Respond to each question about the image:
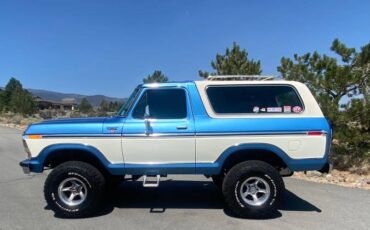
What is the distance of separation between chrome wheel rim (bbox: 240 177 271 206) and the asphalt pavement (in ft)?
1.06

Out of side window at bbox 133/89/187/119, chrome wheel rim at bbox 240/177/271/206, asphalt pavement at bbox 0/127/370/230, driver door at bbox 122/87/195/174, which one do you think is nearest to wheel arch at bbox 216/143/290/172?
chrome wheel rim at bbox 240/177/271/206

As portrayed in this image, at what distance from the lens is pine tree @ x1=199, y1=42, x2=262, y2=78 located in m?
15.7

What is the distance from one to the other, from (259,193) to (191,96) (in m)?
1.88

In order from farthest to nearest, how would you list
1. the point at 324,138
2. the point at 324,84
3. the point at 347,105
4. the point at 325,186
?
1. the point at 324,84
2. the point at 347,105
3. the point at 325,186
4. the point at 324,138

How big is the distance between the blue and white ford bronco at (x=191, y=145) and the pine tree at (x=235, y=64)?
9.63 m

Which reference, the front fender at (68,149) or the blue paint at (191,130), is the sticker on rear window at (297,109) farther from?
the front fender at (68,149)

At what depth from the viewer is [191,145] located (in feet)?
19.6

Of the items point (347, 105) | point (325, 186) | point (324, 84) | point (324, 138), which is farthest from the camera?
point (324, 84)

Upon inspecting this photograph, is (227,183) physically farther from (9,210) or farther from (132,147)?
(9,210)

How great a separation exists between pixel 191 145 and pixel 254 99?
4.18 feet

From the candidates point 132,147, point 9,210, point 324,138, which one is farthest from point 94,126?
point 324,138

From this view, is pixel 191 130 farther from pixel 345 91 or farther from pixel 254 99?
pixel 345 91

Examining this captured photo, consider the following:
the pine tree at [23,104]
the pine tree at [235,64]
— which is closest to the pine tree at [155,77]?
the pine tree at [235,64]

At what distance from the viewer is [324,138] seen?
19.5 feet
